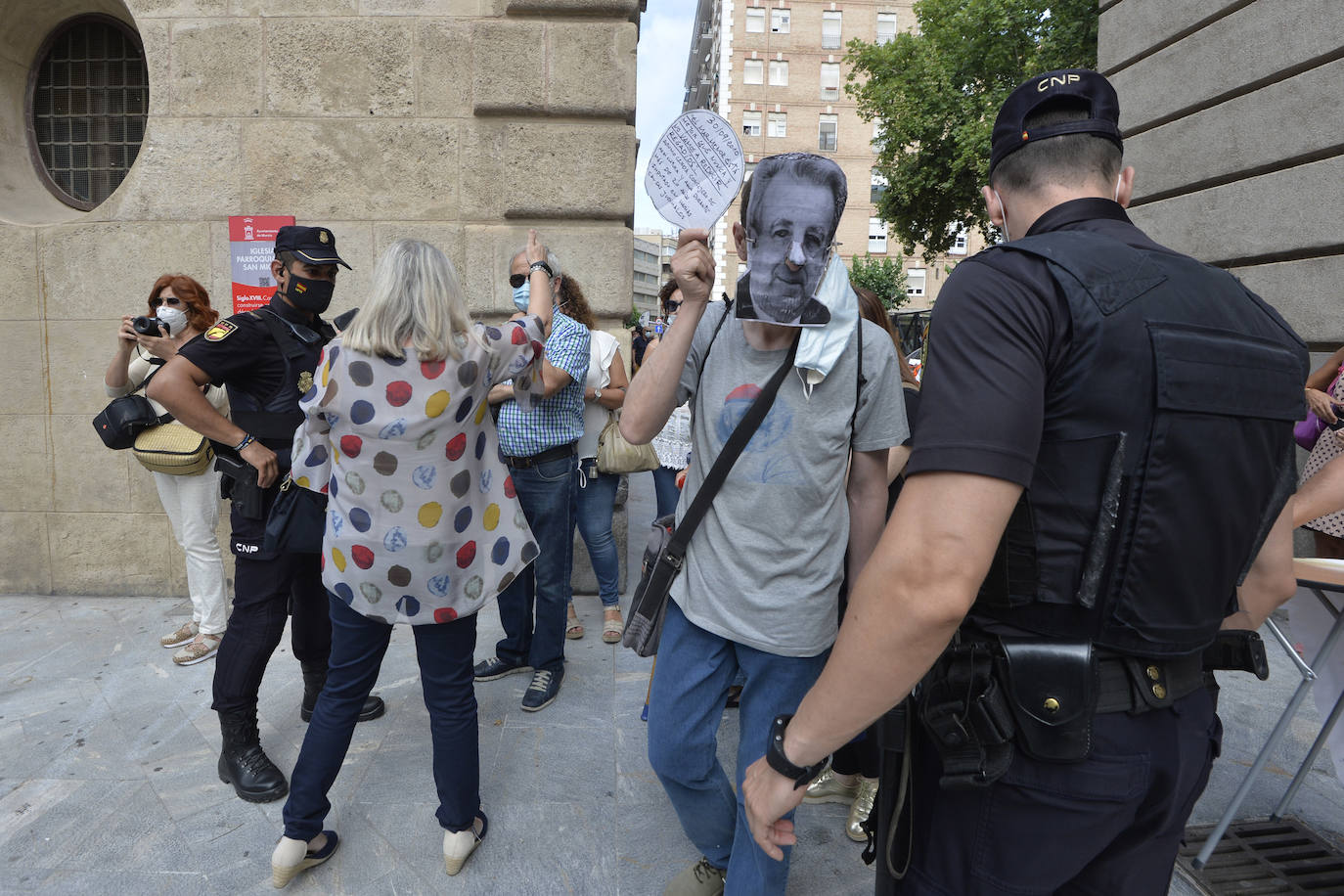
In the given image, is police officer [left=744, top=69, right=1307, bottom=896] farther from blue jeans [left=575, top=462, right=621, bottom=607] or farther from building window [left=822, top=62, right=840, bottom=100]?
building window [left=822, top=62, right=840, bottom=100]

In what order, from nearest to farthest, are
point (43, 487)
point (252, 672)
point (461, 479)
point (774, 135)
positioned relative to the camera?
1. point (461, 479)
2. point (252, 672)
3. point (43, 487)
4. point (774, 135)

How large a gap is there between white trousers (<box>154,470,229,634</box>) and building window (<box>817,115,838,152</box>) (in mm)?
46693

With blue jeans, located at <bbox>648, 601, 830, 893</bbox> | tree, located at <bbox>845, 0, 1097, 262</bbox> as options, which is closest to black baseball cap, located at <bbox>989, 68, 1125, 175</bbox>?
blue jeans, located at <bbox>648, 601, 830, 893</bbox>

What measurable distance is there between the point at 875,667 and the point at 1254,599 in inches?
39.3

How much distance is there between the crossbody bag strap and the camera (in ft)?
6.56

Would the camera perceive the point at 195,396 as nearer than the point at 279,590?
Yes

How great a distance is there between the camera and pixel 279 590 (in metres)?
3.06

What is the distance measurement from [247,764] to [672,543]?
81.8 inches

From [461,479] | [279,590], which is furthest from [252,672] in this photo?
[461,479]

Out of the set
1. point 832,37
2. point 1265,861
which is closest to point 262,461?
point 1265,861

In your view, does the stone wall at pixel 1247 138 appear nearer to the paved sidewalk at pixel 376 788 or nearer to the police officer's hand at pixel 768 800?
the paved sidewalk at pixel 376 788

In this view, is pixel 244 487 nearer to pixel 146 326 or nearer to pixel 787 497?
pixel 146 326

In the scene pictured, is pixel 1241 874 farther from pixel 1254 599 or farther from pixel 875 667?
pixel 875 667

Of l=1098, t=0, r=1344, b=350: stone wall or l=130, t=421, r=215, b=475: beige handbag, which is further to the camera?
l=1098, t=0, r=1344, b=350: stone wall
